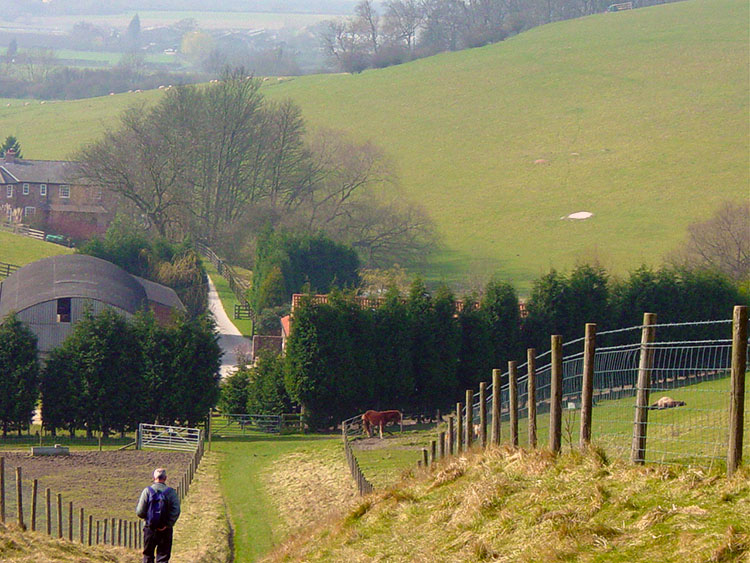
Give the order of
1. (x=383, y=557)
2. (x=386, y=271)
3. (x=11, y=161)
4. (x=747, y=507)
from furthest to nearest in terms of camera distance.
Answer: (x=11, y=161) < (x=386, y=271) < (x=383, y=557) < (x=747, y=507)

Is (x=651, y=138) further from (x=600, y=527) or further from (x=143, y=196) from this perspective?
(x=600, y=527)

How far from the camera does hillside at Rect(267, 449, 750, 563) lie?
7.29 m

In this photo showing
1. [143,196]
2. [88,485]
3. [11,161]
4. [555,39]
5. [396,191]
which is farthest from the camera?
[555,39]

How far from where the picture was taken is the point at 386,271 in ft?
224

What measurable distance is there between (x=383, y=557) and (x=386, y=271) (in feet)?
193

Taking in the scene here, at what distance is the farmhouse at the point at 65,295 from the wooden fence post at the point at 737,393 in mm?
38032

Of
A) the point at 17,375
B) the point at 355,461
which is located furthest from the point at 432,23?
the point at 355,461

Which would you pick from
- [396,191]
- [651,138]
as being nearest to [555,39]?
[651,138]

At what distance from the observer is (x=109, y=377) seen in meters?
36.7

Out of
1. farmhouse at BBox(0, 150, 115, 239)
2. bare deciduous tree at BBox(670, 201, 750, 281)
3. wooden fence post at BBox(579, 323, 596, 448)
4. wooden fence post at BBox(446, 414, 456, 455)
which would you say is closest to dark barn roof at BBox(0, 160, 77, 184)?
farmhouse at BBox(0, 150, 115, 239)

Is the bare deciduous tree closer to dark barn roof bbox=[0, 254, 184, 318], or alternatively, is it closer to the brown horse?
dark barn roof bbox=[0, 254, 184, 318]

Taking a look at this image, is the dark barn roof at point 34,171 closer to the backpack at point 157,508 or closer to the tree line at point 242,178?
the tree line at point 242,178

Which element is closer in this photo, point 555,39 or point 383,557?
point 383,557

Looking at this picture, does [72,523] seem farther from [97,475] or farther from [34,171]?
[34,171]
